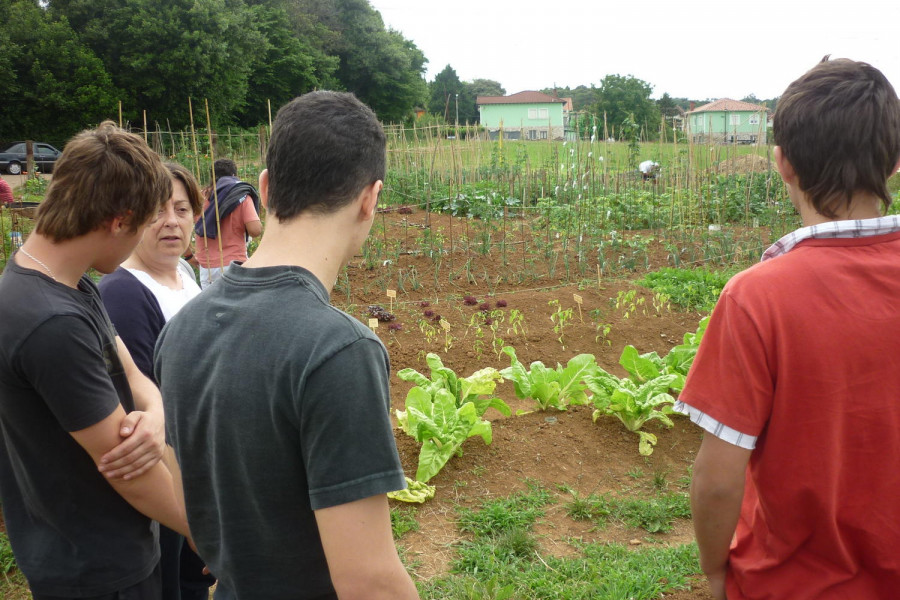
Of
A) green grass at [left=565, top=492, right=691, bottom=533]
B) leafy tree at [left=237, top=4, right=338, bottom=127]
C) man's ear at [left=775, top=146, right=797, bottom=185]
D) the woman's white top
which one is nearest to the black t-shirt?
the woman's white top

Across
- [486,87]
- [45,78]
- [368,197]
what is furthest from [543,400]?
[486,87]

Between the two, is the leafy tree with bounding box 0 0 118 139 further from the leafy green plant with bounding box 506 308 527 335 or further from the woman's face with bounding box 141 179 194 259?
the woman's face with bounding box 141 179 194 259

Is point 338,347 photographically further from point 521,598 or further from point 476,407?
point 476,407

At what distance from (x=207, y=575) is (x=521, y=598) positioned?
4.02 feet

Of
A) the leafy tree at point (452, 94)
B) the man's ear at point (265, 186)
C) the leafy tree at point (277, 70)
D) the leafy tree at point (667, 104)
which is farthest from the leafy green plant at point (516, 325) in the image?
the leafy tree at point (452, 94)

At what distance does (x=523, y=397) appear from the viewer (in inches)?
171

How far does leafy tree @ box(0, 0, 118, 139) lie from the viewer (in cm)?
2505

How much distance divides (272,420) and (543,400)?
333cm

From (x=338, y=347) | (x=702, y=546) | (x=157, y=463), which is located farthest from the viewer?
(x=157, y=463)

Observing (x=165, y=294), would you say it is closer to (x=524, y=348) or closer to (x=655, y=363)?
(x=655, y=363)

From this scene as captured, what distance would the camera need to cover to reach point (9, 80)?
25.0m

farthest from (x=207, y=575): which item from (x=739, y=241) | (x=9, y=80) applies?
(x=9, y=80)

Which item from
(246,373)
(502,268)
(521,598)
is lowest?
(521,598)

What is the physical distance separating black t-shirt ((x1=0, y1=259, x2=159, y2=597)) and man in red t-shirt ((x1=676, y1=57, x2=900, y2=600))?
54.1 inches
